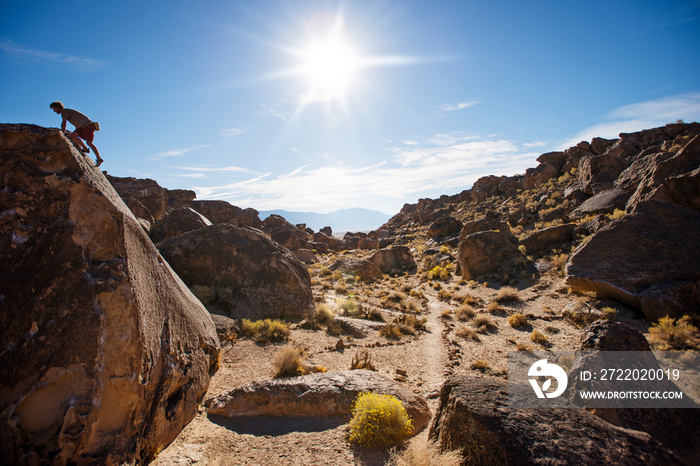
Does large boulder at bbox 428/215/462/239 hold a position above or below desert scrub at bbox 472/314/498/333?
above

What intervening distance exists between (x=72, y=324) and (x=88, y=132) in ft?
14.8

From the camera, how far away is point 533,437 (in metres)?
3.31

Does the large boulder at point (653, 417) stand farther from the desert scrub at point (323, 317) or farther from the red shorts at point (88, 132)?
the red shorts at point (88, 132)

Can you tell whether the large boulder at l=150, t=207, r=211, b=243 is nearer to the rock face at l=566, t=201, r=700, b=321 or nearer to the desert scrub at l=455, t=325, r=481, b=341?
the desert scrub at l=455, t=325, r=481, b=341

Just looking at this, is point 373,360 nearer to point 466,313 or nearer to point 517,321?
point 517,321

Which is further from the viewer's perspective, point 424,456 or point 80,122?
point 80,122

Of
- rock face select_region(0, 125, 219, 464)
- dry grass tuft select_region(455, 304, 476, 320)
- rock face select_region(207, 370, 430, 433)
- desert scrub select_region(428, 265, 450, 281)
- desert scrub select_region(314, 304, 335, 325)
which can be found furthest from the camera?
desert scrub select_region(428, 265, 450, 281)

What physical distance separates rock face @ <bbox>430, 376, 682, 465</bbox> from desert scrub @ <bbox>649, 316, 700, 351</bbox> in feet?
20.4

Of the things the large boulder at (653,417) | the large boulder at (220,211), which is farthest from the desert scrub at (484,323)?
the large boulder at (220,211)

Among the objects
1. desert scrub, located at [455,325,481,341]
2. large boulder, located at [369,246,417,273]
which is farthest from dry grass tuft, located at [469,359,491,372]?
large boulder, located at [369,246,417,273]

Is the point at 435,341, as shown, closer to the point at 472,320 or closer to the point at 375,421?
the point at 472,320

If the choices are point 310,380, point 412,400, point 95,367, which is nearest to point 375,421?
point 412,400

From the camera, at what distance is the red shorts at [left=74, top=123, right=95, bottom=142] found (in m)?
6.06

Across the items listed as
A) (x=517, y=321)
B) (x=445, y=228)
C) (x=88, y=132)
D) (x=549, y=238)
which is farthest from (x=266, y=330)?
(x=445, y=228)
